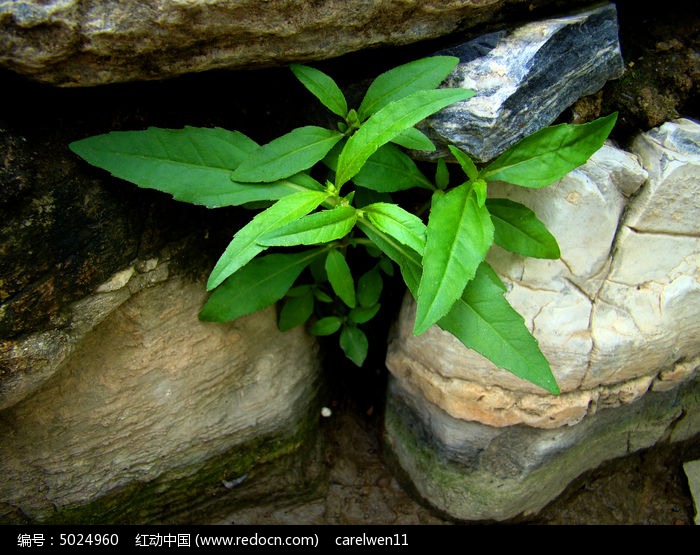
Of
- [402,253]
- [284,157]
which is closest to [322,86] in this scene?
[284,157]

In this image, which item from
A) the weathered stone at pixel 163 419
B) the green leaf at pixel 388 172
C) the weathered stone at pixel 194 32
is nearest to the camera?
the weathered stone at pixel 194 32

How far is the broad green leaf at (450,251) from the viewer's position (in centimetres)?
111

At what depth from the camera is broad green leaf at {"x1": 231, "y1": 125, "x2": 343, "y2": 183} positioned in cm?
130

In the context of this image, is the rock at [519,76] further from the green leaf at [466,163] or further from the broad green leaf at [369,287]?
the broad green leaf at [369,287]

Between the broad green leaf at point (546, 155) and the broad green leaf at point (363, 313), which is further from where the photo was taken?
the broad green leaf at point (363, 313)

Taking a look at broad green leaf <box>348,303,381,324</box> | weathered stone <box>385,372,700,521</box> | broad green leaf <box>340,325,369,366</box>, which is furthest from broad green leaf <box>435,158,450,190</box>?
weathered stone <box>385,372,700,521</box>

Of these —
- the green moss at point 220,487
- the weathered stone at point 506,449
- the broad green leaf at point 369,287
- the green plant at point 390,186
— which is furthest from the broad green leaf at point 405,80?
the green moss at point 220,487

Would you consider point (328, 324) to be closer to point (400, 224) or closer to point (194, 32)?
point (400, 224)

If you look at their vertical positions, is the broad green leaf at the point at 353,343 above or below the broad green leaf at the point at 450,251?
below

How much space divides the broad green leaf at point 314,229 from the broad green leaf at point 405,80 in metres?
0.27

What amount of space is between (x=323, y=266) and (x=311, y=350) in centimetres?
43

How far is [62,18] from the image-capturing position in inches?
40.0

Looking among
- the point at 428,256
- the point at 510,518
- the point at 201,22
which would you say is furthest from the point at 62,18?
the point at 510,518

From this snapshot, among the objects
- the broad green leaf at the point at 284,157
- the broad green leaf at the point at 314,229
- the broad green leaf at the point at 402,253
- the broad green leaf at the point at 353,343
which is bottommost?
the broad green leaf at the point at 353,343
